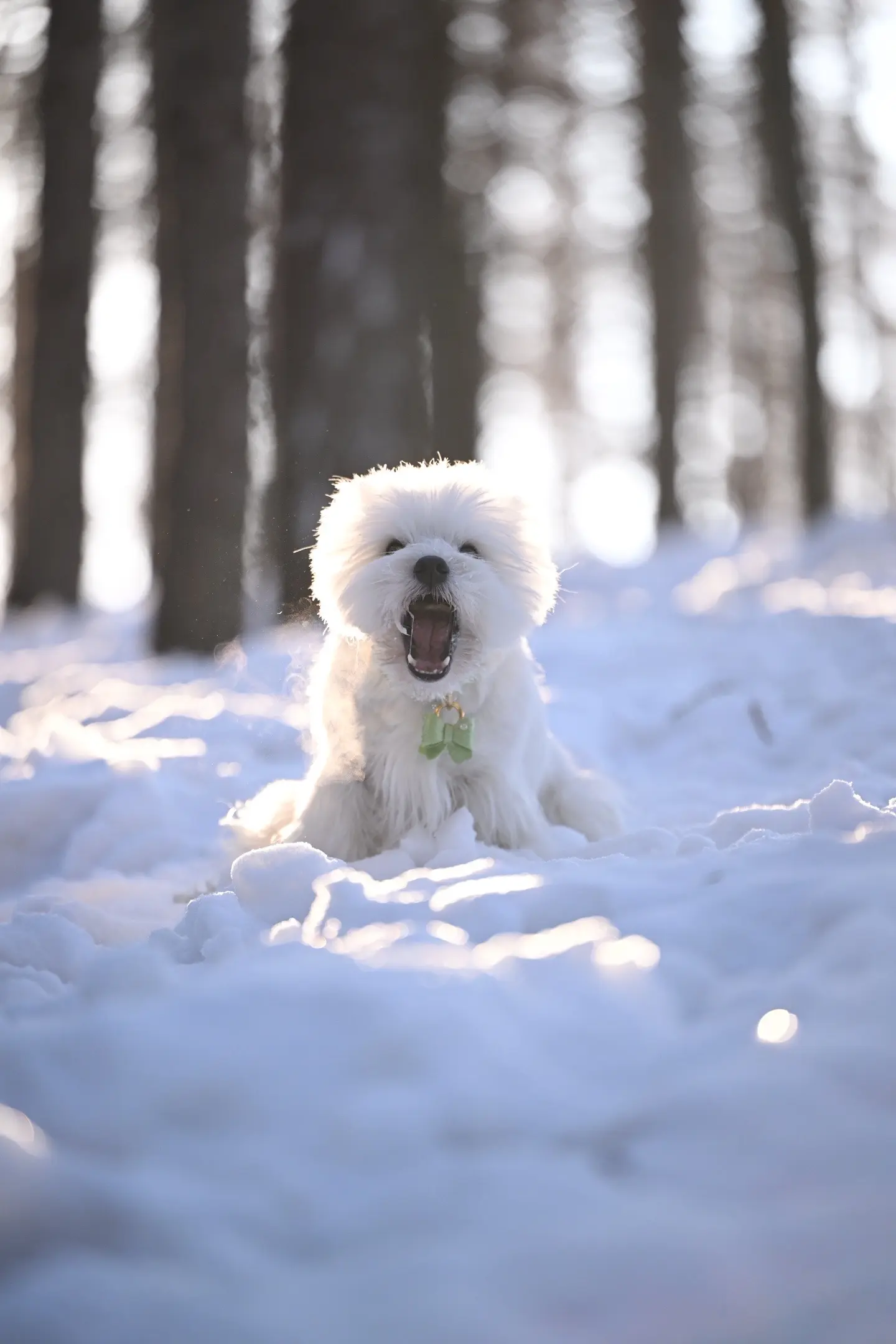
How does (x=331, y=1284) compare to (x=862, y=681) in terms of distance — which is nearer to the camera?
(x=331, y=1284)

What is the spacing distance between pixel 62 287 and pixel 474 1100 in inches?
499

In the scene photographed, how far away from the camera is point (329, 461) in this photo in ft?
22.6

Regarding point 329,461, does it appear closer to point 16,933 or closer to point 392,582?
point 392,582

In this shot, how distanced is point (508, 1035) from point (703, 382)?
656 inches

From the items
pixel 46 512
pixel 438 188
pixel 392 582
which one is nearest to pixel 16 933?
pixel 392 582

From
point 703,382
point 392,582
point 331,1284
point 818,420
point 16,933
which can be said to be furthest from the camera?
point 703,382

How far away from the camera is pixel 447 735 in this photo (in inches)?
134

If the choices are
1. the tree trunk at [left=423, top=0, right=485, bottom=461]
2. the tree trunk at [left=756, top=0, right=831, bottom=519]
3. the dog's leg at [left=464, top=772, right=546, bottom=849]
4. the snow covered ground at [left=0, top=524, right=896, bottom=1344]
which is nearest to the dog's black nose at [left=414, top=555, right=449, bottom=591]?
the dog's leg at [left=464, top=772, right=546, bottom=849]

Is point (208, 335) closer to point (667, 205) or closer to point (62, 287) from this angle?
point (62, 287)

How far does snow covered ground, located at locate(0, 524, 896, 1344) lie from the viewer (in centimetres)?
124

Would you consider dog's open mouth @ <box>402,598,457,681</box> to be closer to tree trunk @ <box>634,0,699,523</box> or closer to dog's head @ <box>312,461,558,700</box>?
dog's head @ <box>312,461,558,700</box>

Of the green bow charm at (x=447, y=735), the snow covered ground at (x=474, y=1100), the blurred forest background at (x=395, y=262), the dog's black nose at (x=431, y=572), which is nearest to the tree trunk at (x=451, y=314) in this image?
the blurred forest background at (x=395, y=262)

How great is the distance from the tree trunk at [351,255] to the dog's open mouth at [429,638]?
11.8ft

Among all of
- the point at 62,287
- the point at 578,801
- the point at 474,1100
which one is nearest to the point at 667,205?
the point at 62,287
